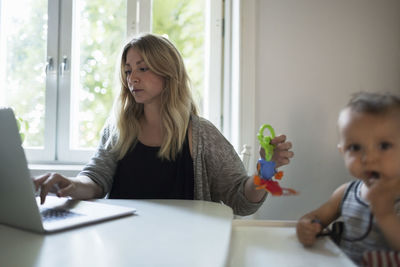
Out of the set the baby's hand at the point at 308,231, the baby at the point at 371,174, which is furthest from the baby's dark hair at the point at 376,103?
the baby's hand at the point at 308,231

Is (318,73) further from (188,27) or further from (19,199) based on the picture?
(19,199)

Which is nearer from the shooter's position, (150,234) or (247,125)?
(150,234)

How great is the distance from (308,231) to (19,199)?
1.93ft

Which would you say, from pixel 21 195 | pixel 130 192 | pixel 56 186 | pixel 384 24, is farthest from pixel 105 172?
pixel 384 24

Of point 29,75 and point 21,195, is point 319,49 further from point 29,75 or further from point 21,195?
point 29,75

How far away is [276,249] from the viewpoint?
2.33 feet

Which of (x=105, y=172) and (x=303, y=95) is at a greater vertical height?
(x=303, y=95)

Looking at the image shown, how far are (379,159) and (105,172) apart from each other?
1008 mm

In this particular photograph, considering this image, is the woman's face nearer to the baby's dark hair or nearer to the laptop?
the laptop

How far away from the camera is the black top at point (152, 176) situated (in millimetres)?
1379

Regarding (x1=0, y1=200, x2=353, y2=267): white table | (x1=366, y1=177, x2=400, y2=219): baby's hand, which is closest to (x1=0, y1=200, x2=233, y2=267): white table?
(x1=0, y1=200, x2=353, y2=267): white table

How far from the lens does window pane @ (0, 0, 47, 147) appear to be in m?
2.19

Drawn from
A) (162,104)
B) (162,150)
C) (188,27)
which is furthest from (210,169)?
(188,27)

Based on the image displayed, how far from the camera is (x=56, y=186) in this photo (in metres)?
1.08
